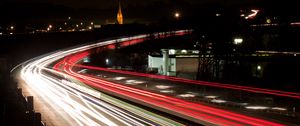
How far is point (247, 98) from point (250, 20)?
34298mm

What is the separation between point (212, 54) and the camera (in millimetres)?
39969

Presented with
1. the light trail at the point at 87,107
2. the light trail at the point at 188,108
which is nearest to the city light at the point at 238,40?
the light trail at the point at 87,107

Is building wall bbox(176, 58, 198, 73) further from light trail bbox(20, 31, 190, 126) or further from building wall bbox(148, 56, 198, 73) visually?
light trail bbox(20, 31, 190, 126)

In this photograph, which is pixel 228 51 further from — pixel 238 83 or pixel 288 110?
pixel 288 110

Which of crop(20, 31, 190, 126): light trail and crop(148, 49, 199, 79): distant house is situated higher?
crop(148, 49, 199, 79): distant house

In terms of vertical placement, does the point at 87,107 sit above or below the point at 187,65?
below

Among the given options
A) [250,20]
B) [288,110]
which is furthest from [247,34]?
[288,110]

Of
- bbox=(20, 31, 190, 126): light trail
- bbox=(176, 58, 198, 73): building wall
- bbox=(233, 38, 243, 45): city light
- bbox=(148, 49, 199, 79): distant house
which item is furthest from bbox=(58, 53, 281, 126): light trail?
bbox=(233, 38, 243, 45): city light

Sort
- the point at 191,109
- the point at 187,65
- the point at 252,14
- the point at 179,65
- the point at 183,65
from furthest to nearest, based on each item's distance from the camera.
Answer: the point at 252,14 → the point at 179,65 → the point at 183,65 → the point at 187,65 → the point at 191,109

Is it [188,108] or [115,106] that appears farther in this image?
[115,106]

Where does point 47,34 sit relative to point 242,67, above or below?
above

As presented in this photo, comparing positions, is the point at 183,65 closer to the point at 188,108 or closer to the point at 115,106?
the point at 115,106

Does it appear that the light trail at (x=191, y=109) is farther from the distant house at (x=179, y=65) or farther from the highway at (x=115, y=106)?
the distant house at (x=179, y=65)

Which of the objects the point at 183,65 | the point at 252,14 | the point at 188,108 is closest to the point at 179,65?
the point at 183,65
